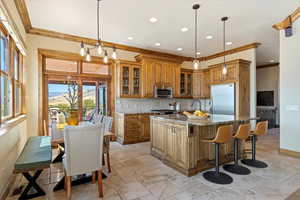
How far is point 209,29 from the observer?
4.05 metres

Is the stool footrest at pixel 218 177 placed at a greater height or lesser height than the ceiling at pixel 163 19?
lesser

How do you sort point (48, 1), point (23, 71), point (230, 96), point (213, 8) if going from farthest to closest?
point (230, 96) → point (23, 71) → point (213, 8) → point (48, 1)

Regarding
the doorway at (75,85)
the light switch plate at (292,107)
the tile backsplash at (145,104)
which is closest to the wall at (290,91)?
the light switch plate at (292,107)

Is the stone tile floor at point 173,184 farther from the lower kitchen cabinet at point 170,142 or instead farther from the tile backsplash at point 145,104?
the tile backsplash at point 145,104

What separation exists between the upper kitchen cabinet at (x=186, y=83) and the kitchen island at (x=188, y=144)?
311 centimetres

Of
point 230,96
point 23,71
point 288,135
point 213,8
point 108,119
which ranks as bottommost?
point 288,135

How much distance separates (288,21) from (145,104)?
443 centimetres

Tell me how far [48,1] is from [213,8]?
3126 millimetres

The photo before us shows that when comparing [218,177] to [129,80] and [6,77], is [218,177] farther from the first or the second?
[6,77]

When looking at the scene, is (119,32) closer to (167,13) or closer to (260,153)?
(167,13)

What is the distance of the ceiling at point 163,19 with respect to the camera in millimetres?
2979

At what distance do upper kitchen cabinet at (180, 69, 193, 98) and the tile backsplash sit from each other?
15.1 inches

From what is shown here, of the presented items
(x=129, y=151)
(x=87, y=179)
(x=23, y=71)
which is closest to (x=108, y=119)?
(x=87, y=179)

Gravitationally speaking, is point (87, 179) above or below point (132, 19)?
below
